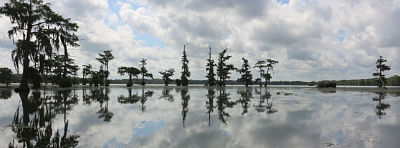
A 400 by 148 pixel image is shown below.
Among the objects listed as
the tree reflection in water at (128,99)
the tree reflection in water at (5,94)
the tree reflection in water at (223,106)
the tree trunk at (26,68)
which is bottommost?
the tree reflection in water at (128,99)

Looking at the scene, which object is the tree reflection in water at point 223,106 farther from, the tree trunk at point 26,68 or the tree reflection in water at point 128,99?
the tree trunk at point 26,68

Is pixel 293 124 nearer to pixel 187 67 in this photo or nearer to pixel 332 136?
pixel 332 136

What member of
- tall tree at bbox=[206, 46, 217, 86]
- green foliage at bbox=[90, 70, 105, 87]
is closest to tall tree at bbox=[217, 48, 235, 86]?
tall tree at bbox=[206, 46, 217, 86]

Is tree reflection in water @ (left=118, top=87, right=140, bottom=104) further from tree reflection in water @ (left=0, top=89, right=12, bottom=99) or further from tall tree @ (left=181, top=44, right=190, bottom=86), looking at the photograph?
tall tree @ (left=181, top=44, right=190, bottom=86)

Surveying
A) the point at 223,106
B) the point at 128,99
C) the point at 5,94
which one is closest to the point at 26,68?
the point at 5,94

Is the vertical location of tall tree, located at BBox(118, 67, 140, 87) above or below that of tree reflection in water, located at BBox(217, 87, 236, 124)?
above

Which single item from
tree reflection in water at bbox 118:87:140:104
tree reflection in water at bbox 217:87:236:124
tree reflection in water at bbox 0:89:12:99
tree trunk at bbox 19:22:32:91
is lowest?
tree reflection in water at bbox 118:87:140:104

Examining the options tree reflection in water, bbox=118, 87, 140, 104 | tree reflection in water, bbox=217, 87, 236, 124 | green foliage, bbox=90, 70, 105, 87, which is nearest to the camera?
tree reflection in water, bbox=217, 87, 236, 124

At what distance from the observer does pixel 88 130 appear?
7.01 m

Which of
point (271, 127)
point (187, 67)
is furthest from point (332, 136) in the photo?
point (187, 67)

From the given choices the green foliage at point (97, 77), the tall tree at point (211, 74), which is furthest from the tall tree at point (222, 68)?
the green foliage at point (97, 77)

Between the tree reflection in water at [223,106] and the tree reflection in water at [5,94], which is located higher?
the tree reflection in water at [5,94]

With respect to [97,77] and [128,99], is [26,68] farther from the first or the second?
[97,77]

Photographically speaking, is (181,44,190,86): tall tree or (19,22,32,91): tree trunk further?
(181,44,190,86): tall tree
